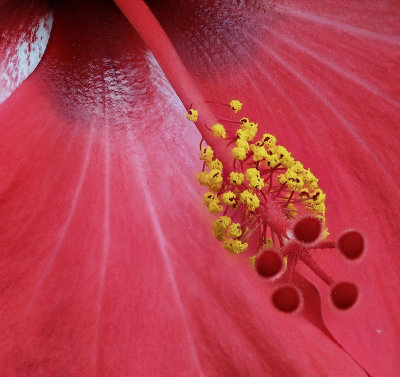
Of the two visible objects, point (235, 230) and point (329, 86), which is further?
point (329, 86)

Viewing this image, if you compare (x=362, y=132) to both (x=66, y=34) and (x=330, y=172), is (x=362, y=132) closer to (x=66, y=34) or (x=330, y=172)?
(x=330, y=172)

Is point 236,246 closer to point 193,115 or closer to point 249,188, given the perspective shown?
point 249,188

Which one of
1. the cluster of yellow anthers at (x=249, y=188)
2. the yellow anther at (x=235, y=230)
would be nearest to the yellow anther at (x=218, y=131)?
the cluster of yellow anthers at (x=249, y=188)

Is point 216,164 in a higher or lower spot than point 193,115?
lower

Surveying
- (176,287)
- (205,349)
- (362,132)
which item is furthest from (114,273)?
(362,132)

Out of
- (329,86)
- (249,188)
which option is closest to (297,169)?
(249,188)

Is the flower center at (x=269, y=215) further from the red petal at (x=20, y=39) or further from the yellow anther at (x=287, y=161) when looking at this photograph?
the red petal at (x=20, y=39)
